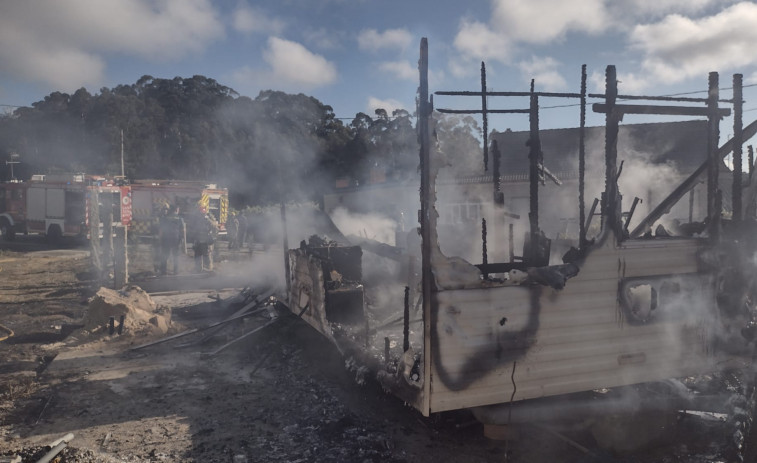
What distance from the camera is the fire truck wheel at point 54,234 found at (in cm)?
2164

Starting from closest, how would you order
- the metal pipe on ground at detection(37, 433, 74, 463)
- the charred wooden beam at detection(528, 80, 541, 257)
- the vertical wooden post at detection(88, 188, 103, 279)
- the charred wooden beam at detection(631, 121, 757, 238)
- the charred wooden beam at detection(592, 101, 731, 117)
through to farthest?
1. the metal pipe on ground at detection(37, 433, 74, 463)
2. the charred wooden beam at detection(592, 101, 731, 117)
3. the charred wooden beam at detection(631, 121, 757, 238)
4. the charred wooden beam at detection(528, 80, 541, 257)
5. the vertical wooden post at detection(88, 188, 103, 279)

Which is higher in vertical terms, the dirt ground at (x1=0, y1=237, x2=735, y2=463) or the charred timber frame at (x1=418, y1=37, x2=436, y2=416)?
the charred timber frame at (x1=418, y1=37, x2=436, y2=416)

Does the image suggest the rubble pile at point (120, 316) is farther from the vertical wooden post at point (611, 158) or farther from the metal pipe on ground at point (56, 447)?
the vertical wooden post at point (611, 158)

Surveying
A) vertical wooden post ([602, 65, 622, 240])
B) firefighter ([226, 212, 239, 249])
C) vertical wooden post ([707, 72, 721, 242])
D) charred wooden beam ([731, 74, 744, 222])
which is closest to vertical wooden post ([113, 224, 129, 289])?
firefighter ([226, 212, 239, 249])

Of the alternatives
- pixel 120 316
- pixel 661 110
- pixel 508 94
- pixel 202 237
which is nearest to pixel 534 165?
pixel 508 94

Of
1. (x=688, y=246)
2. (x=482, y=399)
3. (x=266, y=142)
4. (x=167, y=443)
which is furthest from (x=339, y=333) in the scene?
(x=266, y=142)

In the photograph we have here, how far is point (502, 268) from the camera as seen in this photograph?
4.66m

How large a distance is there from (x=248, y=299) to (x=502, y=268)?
656cm

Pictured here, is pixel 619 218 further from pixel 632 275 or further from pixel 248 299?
pixel 248 299

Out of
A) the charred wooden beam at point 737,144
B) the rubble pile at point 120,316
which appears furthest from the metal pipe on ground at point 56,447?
the charred wooden beam at point 737,144

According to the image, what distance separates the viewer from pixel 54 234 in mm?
21828

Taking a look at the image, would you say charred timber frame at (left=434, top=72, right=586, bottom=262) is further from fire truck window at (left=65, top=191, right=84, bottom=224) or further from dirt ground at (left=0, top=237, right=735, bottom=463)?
fire truck window at (left=65, top=191, right=84, bottom=224)

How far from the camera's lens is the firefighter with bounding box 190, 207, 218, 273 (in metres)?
14.2

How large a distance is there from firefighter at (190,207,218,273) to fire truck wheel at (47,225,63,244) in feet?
36.4
